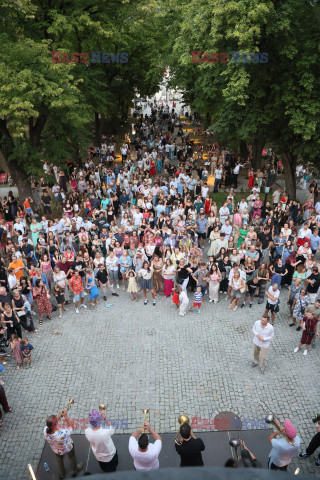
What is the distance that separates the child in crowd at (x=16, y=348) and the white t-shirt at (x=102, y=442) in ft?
12.4

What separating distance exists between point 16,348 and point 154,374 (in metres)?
3.43

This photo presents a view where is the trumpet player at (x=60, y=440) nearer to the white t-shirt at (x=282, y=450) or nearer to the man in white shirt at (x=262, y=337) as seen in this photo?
the white t-shirt at (x=282, y=450)

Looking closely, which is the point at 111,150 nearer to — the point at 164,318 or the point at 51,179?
the point at 51,179

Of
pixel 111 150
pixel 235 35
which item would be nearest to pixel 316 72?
pixel 235 35

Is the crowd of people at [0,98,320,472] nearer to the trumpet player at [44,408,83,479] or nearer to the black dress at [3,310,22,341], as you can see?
the black dress at [3,310,22,341]

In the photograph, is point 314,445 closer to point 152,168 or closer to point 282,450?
point 282,450

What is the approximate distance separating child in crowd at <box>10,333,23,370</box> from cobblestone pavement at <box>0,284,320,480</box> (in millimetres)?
302

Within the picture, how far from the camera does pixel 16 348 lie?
891 centimetres

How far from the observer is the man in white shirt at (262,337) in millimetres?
8453

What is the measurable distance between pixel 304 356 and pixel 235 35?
36.9 feet

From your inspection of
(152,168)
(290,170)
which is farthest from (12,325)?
(152,168)

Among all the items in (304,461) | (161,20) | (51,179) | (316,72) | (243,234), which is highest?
(161,20)

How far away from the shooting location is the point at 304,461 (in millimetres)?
6945

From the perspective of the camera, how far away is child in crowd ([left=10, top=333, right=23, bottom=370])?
883cm
